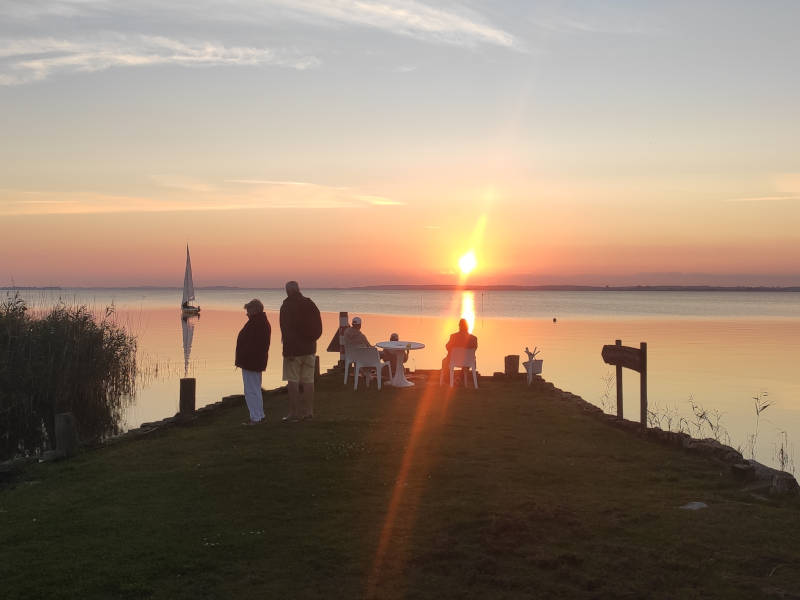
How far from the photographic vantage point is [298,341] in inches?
500

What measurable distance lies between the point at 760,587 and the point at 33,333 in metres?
17.1

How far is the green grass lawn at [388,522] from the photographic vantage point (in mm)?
5660

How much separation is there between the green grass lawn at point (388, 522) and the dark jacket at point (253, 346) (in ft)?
4.44

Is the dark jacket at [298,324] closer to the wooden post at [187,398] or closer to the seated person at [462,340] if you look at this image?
the wooden post at [187,398]

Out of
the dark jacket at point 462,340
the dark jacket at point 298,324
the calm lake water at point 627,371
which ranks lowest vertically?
the calm lake water at point 627,371

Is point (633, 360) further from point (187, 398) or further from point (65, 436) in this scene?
point (65, 436)

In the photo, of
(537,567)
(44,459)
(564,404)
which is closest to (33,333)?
(44,459)

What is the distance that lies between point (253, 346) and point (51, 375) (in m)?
7.44

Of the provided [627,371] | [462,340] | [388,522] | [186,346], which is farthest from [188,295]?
[388,522]

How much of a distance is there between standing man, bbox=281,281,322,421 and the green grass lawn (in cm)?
132

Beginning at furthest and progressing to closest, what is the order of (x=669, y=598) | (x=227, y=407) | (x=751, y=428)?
(x=751, y=428)
(x=227, y=407)
(x=669, y=598)

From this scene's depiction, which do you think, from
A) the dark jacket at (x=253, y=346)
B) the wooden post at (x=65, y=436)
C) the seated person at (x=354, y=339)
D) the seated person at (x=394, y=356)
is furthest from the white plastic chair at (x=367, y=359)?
the wooden post at (x=65, y=436)

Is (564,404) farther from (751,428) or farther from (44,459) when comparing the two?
(44,459)

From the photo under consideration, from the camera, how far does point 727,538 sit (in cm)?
657
